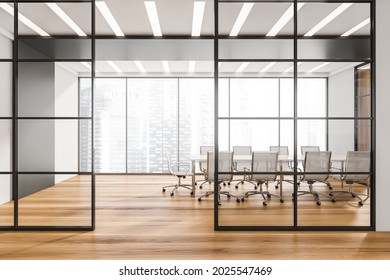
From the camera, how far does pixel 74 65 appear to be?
9.31m

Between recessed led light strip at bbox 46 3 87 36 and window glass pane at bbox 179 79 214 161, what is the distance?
4484 millimetres

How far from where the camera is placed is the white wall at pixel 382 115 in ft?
14.3

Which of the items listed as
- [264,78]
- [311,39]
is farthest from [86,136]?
[311,39]

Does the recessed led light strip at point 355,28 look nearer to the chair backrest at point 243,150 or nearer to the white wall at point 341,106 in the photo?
the white wall at point 341,106

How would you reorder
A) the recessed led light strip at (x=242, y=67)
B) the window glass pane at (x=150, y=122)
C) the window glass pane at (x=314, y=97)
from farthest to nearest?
the window glass pane at (x=150, y=122) → the recessed led light strip at (x=242, y=67) → the window glass pane at (x=314, y=97)

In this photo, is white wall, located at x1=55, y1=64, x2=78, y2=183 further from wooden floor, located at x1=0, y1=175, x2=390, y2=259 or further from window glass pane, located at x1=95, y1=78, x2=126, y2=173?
wooden floor, located at x1=0, y1=175, x2=390, y2=259

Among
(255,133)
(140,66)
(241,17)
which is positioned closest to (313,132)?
(255,133)

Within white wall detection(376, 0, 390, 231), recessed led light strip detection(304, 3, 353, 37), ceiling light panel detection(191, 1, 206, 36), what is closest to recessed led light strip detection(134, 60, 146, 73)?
ceiling light panel detection(191, 1, 206, 36)

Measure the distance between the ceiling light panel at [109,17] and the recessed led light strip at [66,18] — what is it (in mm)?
597

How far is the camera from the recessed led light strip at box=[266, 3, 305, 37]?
521 centimetres

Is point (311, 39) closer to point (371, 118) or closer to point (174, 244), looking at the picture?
point (371, 118)

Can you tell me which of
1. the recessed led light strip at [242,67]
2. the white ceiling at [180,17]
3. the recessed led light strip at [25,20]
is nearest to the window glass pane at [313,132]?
the recessed led light strip at [242,67]
